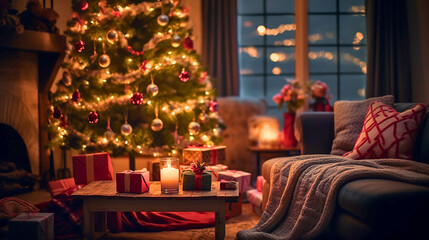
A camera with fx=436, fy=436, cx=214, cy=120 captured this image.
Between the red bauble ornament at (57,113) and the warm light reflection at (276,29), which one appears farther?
the warm light reflection at (276,29)

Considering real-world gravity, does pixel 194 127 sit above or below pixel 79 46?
below

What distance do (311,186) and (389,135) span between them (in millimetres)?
665

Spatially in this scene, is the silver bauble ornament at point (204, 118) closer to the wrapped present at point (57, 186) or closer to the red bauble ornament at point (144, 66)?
the red bauble ornament at point (144, 66)

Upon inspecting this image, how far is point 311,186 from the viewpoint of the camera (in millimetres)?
2145

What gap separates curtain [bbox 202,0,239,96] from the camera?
455cm

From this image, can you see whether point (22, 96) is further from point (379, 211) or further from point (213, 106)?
point (379, 211)

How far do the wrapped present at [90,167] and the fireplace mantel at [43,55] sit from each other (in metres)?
1.36

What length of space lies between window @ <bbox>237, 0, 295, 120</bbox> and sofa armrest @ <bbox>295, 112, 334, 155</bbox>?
173 cm

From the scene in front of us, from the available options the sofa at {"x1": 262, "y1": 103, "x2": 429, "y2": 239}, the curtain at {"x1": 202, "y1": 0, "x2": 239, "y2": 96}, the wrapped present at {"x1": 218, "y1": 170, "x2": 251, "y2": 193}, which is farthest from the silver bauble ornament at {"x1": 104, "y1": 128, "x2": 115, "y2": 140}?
the sofa at {"x1": 262, "y1": 103, "x2": 429, "y2": 239}

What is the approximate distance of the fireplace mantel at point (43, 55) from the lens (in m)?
3.60

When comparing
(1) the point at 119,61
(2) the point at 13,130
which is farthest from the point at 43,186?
(1) the point at 119,61

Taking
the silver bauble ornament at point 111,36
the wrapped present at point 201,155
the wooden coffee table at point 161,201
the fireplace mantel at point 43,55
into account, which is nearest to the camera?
the wooden coffee table at point 161,201

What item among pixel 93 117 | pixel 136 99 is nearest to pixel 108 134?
pixel 93 117

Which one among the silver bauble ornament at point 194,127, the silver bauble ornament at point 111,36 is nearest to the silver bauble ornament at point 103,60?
the silver bauble ornament at point 111,36
